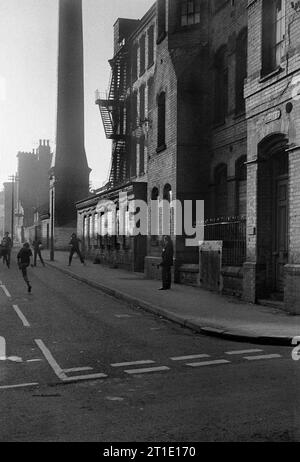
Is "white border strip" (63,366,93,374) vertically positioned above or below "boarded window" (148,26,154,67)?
below

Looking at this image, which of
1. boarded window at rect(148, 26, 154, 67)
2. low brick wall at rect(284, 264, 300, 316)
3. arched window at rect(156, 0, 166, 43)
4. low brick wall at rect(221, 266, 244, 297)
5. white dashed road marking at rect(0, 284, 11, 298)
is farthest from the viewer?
boarded window at rect(148, 26, 154, 67)

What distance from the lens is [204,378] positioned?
7254mm

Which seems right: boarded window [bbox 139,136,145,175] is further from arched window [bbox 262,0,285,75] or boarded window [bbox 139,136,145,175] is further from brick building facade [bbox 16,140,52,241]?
brick building facade [bbox 16,140,52,241]

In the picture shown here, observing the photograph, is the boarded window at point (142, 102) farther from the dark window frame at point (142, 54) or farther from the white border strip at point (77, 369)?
the white border strip at point (77, 369)

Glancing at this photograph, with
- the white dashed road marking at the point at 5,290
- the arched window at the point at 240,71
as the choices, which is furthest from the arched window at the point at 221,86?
the white dashed road marking at the point at 5,290

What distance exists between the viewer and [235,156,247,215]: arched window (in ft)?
61.2

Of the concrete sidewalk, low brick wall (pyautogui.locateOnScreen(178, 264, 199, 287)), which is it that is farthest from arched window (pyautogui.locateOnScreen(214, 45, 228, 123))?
the concrete sidewalk

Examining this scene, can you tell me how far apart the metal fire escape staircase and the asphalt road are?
85.6 ft

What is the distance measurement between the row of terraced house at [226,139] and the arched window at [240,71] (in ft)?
0.11

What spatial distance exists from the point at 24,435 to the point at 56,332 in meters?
6.09

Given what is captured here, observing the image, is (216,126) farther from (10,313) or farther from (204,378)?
(204,378)

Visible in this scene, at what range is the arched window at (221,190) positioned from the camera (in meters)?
20.4

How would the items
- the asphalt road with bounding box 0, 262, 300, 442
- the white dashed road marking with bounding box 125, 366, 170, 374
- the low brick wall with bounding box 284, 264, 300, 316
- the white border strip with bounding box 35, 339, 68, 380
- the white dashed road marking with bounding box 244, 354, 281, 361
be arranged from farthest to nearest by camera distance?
1. the low brick wall with bounding box 284, 264, 300, 316
2. the white dashed road marking with bounding box 244, 354, 281, 361
3. the white dashed road marking with bounding box 125, 366, 170, 374
4. the white border strip with bounding box 35, 339, 68, 380
5. the asphalt road with bounding box 0, 262, 300, 442

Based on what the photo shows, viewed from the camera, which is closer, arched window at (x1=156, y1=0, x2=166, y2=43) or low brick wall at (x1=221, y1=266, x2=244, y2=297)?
low brick wall at (x1=221, y1=266, x2=244, y2=297)
